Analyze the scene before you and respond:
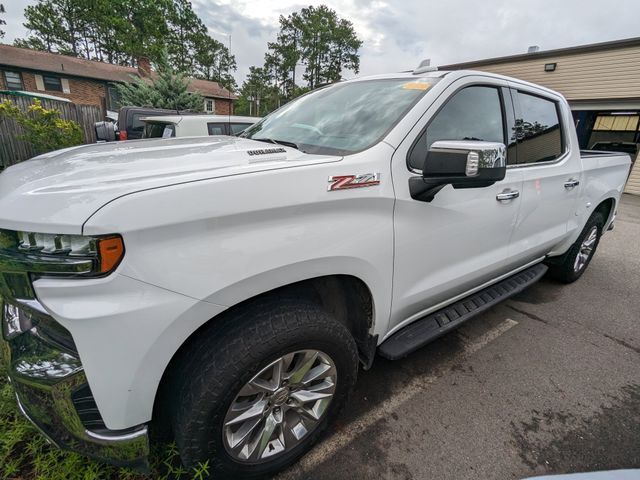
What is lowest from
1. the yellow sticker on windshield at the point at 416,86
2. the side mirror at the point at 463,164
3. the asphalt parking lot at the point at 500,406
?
the asphalt parking lot at the point at 500,406

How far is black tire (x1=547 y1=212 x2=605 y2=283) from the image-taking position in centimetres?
365

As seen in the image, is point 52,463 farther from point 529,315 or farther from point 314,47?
point 314,47

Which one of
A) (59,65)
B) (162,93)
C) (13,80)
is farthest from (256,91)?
(162,93)

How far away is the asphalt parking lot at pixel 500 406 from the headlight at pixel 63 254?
136 cm

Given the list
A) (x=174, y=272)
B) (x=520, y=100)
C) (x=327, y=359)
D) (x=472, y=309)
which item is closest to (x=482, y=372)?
(x=472, y=309)

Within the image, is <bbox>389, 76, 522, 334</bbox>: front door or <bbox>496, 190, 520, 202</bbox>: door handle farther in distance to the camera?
<bbox>496, 190, 520, 202</bbox>: door handle

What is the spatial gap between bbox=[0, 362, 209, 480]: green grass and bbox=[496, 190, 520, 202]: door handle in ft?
7.25

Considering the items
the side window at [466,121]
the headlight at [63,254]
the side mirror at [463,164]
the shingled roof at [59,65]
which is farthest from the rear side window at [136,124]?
the shingled roof at [59,65]

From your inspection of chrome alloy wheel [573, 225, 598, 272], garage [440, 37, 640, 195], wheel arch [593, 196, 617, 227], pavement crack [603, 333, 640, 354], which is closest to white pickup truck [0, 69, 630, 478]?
pavement crack [603, 333, 640, 354]

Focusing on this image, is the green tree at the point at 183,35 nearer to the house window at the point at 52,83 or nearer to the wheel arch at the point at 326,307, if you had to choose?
the house window at the point at 52,83

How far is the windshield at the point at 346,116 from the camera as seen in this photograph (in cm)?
180

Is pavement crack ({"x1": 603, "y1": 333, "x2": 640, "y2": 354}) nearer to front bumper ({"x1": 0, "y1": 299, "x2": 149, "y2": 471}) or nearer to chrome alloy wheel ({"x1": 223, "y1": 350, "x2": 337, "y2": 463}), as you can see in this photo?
chrome alloy wheel ({"x1": 223, "y1": 350, "x2": 337, "y2": 463})

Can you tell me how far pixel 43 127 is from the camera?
818 centimetres

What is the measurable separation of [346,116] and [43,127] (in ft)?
30.6
